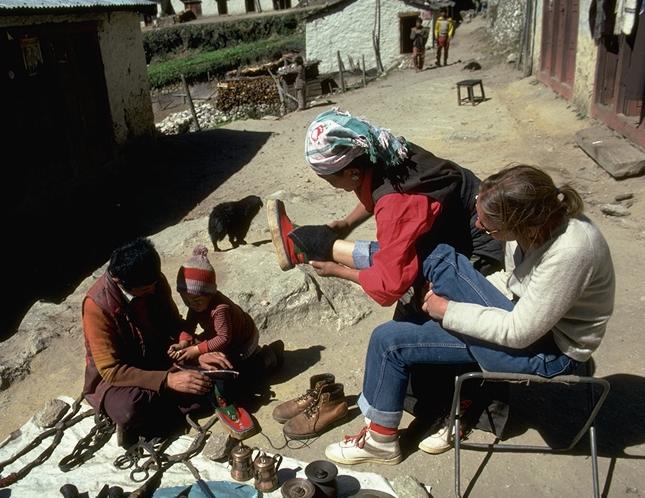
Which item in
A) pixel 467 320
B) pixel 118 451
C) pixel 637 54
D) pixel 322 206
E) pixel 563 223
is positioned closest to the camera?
pixel 563 223

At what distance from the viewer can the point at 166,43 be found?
140ft

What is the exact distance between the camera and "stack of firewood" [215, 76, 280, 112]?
75.8 ft

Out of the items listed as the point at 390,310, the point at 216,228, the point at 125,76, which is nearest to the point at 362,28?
the point at 125,76

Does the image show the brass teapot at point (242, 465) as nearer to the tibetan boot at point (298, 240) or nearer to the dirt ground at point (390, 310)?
the dirt ground at point (390, 310)

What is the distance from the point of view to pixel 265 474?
267 cm

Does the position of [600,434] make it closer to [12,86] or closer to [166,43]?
[12,86]

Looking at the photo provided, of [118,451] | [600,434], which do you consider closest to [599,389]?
[600,434]

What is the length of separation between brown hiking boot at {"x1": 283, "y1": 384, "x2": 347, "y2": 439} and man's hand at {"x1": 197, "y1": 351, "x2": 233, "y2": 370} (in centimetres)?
45

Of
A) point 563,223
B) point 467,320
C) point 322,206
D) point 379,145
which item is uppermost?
point 379,145

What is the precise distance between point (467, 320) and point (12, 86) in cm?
821

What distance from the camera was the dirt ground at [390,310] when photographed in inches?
109

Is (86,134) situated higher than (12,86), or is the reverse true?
(12,86)

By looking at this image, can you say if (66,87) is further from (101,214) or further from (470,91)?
(470,91)

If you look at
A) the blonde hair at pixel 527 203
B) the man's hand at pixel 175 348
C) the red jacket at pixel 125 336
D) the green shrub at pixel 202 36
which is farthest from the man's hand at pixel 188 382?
the green shrub at pixel 202 36
